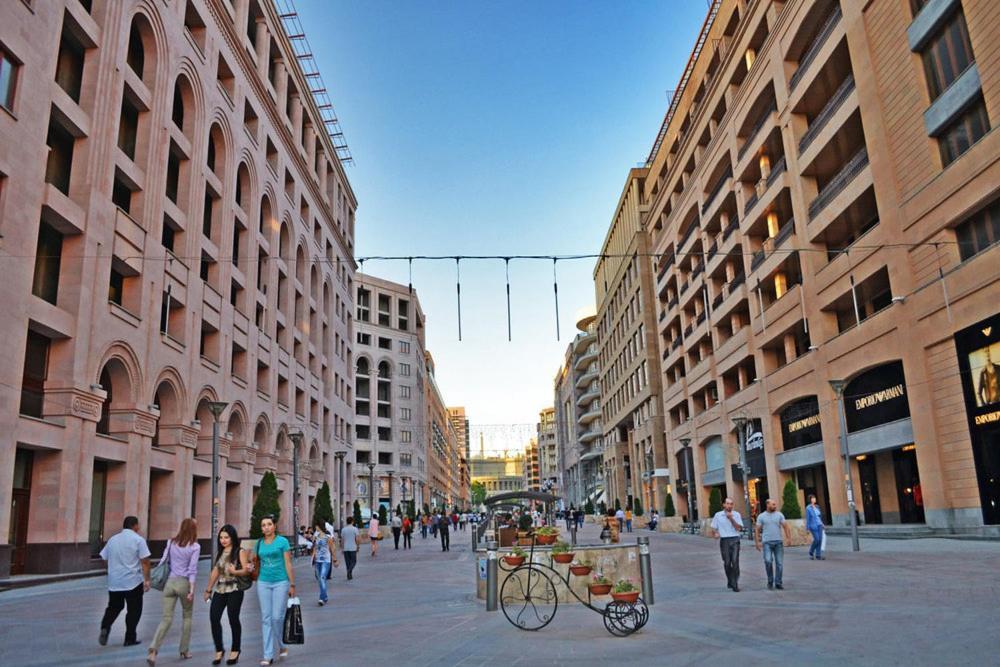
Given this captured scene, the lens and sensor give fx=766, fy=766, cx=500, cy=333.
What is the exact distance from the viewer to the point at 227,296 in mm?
38812

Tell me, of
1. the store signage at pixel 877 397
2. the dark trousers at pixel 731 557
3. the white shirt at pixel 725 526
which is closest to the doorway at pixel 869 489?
the store signage at pixel 877 397

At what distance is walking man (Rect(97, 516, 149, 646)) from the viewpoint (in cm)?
1081

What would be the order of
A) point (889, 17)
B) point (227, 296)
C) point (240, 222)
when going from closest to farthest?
1. point (889, 17)
2. point (227, 296)
3. point (240, 222)

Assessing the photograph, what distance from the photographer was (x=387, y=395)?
378 feet

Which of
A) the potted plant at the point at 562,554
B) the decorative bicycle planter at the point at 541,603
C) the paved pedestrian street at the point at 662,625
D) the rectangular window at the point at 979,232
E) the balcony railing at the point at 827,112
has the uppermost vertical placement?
the balcony railing at the point at 827,112

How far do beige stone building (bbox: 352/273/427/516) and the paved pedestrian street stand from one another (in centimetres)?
8943

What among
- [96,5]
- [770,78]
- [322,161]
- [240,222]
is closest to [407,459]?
[322,161]

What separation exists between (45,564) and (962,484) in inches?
1135

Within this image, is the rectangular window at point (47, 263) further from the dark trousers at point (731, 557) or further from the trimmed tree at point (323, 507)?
the dark trousers at point (731, 557)

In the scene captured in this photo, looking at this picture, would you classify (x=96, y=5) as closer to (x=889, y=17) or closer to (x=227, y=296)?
(x=227, y=296)

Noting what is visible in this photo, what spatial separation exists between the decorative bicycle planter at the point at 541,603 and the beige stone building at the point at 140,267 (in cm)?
1479

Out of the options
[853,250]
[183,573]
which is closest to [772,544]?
[183,573]

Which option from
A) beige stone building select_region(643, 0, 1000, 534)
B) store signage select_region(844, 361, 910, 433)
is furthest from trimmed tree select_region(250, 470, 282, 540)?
store signage select_region(844, 361, 910, 433)

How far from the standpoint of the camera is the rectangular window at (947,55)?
2438 cm
